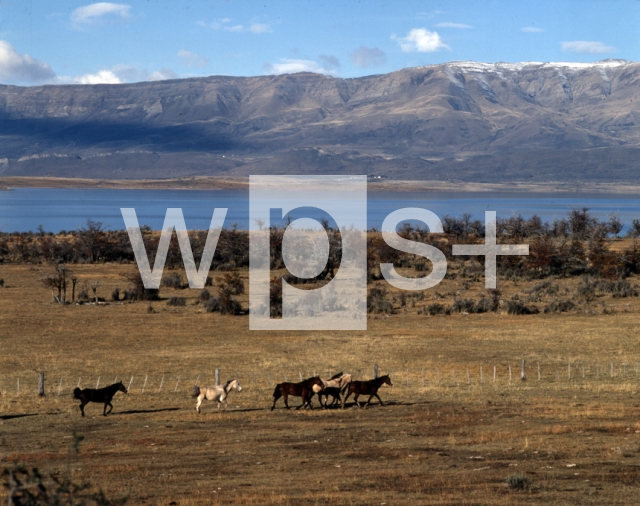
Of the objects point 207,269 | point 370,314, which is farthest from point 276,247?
point 370,314

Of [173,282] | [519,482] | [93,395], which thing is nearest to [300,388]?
[93,395]

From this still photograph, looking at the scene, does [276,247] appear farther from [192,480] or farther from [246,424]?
[192,480]

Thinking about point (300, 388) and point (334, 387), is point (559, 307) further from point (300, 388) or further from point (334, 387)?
point (300, 388)

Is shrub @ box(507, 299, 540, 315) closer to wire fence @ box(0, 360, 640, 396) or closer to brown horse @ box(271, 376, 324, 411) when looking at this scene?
wire fence @ box(0, 360, 640, 396)

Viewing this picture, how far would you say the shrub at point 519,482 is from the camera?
12.1 metres

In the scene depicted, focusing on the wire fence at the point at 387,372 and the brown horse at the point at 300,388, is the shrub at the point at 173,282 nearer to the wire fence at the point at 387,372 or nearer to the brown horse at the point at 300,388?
the wire fence at the point at 387,372

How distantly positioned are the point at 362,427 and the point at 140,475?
18.1 ft

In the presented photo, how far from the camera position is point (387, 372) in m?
26.7

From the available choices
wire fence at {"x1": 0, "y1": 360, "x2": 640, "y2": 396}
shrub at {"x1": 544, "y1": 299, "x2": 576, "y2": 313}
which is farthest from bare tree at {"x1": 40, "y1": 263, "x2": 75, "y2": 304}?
shrub at {"x1": 544, "y1": 299, "x2": 576, "y2": 313}

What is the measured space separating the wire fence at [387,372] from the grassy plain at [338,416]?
11 cm

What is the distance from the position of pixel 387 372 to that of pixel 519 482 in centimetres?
1462

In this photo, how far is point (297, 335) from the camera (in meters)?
36.6

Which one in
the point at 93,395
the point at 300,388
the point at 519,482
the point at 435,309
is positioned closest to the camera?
the point at 519,482

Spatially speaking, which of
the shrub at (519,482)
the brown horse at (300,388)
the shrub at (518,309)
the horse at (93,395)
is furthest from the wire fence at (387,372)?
the shrub at (518,309)
